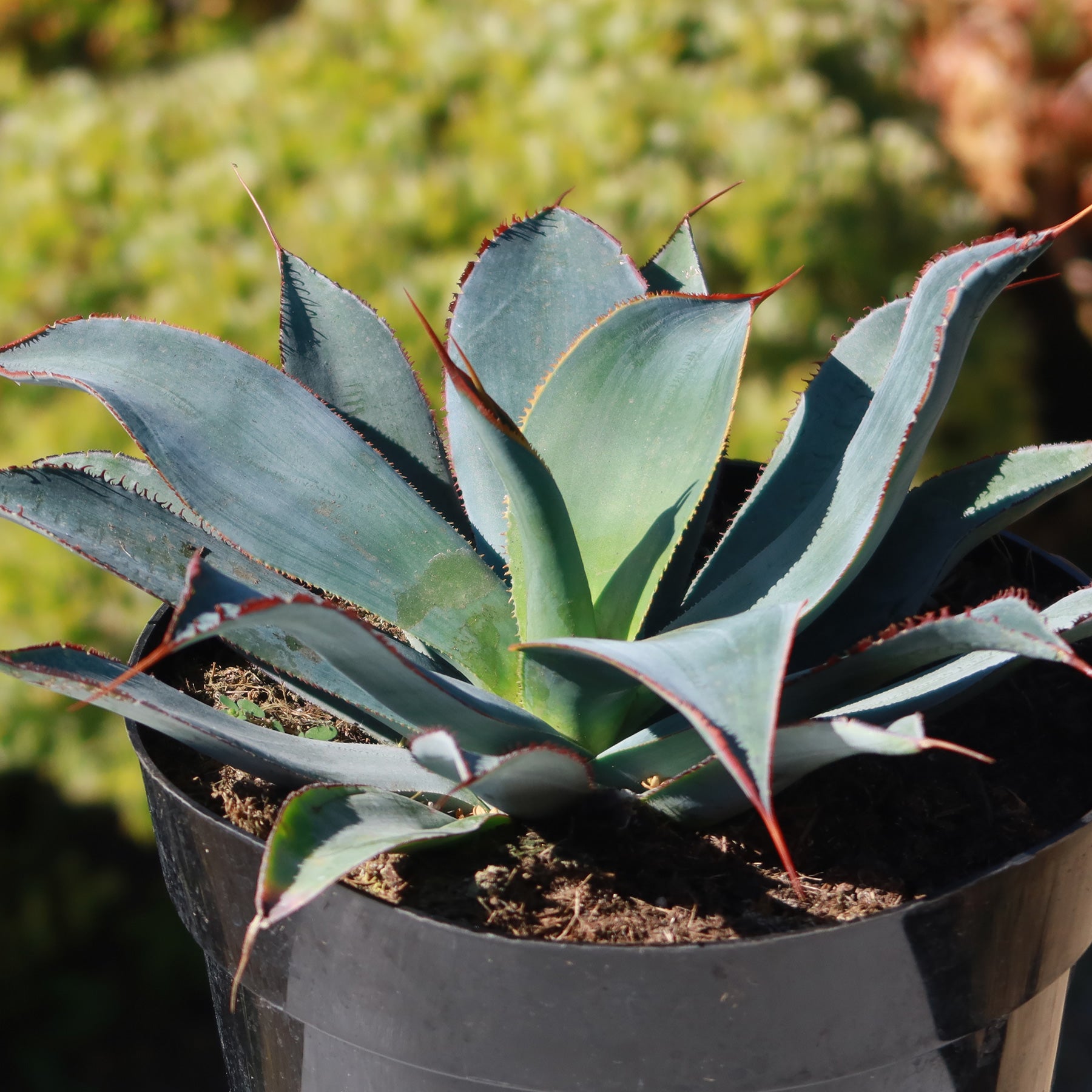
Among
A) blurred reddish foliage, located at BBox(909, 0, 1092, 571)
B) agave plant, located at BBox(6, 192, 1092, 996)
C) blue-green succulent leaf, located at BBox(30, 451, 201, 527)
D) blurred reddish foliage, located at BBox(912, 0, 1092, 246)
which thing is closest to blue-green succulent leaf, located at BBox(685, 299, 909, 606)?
agave plant, located at BBox(6, 192, 1092, 996)

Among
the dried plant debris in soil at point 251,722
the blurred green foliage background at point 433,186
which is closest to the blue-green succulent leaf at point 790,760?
the dried plant debris in soil at point 251,722

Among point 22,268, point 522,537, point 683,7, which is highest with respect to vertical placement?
point 683,7

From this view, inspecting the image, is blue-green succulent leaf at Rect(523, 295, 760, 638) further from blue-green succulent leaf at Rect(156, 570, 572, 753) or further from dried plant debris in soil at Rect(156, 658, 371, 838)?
dried plant debris in soil at Rect(156, 658, 371, 838)

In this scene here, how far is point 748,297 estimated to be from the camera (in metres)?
0.66

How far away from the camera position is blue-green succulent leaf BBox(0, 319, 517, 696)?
0.75m

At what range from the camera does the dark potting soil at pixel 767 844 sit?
2.22 feet

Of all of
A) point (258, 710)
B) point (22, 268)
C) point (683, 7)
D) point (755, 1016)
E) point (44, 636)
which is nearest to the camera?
point (755, 1016)

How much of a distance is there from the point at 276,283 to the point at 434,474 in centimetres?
103

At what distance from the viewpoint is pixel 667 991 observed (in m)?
0.59

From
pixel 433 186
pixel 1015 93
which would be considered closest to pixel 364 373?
pixel 433 186

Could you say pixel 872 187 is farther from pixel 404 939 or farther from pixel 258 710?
pixel 404 939

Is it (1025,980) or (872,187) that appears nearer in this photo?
(1025,980)

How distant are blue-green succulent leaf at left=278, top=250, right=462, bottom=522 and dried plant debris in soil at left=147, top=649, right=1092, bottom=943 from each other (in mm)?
205

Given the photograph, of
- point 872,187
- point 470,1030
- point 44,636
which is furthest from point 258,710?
point 872,187
